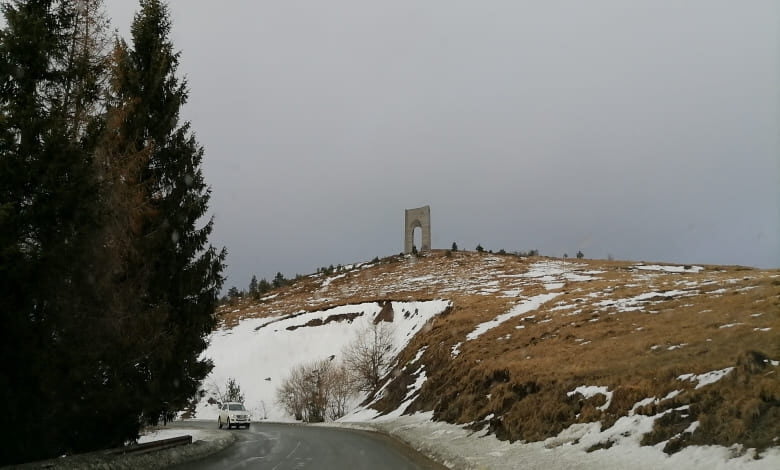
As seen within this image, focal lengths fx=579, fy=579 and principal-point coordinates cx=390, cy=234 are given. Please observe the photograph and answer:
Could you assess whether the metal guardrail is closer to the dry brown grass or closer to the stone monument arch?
the dry brown grass

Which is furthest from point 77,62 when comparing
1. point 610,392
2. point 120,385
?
point 610,392

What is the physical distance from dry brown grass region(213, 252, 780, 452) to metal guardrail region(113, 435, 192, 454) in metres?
11.5

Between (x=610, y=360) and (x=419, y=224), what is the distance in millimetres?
89557

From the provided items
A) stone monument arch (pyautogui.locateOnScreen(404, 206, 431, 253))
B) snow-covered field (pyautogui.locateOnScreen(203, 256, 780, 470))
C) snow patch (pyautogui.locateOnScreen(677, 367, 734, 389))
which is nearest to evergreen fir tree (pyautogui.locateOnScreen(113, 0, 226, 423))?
snow-covered field (pyautogui.locateOnScreen(203, 256, 780, 470))

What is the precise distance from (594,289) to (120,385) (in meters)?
44.3

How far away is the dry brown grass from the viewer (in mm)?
13078

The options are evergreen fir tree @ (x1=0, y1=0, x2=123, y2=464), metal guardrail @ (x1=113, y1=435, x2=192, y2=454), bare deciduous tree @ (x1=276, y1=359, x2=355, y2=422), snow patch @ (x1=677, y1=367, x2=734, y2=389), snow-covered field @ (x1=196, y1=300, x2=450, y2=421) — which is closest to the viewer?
evergreen fir tree @ (x1=0, y1=0, x2=123, y2=464)

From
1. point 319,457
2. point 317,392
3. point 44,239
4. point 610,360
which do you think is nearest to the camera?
point 44,239

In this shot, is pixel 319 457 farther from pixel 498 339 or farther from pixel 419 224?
pixel 419 224

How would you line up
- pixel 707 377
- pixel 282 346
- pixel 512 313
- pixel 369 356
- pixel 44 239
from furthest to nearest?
pixel 282 346 < pixel 369 356 < pixel 512 313 < pixel 707 377 < pixel 44 239

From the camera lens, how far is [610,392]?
1805 centimetres

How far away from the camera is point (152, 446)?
1781cm

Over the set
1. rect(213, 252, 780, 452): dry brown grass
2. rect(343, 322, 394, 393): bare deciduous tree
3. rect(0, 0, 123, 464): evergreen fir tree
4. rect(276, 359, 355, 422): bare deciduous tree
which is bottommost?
rect(276, 359, 355, 422): bare deciduous tree

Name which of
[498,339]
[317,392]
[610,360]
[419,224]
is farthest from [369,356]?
[419,224]
